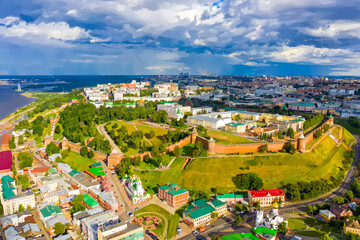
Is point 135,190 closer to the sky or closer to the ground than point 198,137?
closer to the ground

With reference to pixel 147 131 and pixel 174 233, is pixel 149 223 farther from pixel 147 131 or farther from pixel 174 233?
pixel 147 131

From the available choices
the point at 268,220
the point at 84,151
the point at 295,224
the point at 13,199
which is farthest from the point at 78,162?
the point at 295,224

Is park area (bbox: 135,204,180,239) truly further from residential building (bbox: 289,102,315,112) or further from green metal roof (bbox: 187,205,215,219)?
residential building (bbox: 289,102,315,112)

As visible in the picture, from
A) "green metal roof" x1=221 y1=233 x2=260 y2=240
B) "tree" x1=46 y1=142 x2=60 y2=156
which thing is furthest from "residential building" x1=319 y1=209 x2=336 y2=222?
"tree" x1=46 y1=142 x2=60 y2=156

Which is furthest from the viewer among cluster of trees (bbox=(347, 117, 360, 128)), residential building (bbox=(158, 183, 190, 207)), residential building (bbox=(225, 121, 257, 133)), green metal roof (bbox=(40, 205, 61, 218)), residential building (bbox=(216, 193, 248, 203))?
cluster of trees (bbox=(347, 117, 360, 128))

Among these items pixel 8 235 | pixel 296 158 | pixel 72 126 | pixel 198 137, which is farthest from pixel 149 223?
pixel 72 126

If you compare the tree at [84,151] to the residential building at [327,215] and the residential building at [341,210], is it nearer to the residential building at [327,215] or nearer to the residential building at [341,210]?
the residential building at [327,215]
